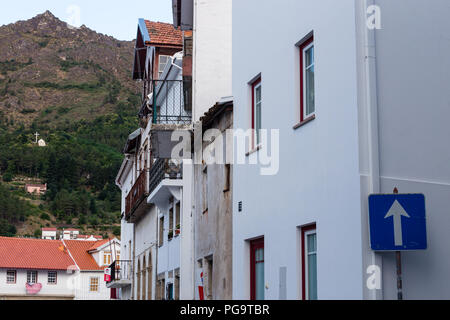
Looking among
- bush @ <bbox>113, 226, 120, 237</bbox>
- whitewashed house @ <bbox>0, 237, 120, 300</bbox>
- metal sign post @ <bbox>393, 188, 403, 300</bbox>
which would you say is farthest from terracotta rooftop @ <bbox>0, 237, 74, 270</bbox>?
metal sign post @ <bbox>393, 188, 403, 300</bbox>

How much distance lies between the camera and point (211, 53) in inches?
813

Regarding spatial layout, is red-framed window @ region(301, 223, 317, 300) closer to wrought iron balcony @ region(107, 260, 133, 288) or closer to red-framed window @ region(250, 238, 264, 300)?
red-framed window @ region(250, 238, 264, 300)

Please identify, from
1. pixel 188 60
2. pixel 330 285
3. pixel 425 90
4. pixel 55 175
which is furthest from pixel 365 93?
pixel 55 175

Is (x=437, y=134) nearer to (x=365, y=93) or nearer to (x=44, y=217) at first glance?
(x=365, y=93)

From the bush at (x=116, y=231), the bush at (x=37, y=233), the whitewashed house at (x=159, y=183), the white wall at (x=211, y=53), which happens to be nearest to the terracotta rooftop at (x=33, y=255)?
the whitewashed house at (x=159, y=183)

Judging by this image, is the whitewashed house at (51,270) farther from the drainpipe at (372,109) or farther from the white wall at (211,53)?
the drainpipe at (372,109)

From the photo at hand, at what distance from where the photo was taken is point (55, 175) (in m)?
150

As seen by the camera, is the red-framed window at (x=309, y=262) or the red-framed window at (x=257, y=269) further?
the red-framed window at (x=257, y=269)

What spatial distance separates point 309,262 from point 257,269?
103 inches

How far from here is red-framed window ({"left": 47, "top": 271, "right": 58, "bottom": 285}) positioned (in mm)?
76812

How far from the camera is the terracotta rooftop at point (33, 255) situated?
75.0 meters

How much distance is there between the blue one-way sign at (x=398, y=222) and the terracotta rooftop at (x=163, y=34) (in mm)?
22331

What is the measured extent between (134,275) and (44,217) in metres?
106

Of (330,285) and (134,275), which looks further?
(134,275)
